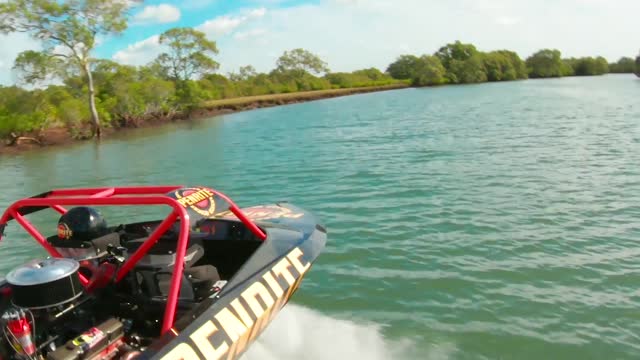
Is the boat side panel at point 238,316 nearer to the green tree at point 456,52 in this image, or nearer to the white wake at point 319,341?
the white wake at point 319,341

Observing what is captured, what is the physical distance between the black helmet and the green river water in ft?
5.59

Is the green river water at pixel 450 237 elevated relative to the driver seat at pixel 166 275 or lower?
lower

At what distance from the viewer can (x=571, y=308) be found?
519 centimetres

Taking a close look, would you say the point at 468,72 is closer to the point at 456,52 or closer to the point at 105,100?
the point at 456,52

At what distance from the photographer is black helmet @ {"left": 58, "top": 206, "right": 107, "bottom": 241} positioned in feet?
13.1

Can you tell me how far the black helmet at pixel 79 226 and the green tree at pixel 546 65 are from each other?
104m

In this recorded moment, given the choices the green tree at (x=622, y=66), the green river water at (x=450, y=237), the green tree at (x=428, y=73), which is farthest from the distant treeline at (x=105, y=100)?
the green tree at (x=622, y=66)

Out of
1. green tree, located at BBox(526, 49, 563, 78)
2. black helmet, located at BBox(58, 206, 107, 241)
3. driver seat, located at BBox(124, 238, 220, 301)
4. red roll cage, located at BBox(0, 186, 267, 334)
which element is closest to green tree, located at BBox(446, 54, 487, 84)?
green tree, located at BBox(526, 49, 563, 78)

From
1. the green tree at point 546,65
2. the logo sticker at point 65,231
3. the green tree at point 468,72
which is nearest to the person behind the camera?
the logo sticker at point 65,231

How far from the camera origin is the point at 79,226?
3977 mm

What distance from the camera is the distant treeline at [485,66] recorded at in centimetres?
8944

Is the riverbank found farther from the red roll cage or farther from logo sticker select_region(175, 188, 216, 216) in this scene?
logo sticker select_region(175, 188, 216, 216)

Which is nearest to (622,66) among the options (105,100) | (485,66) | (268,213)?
(485,66)

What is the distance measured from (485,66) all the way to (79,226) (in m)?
96.9
